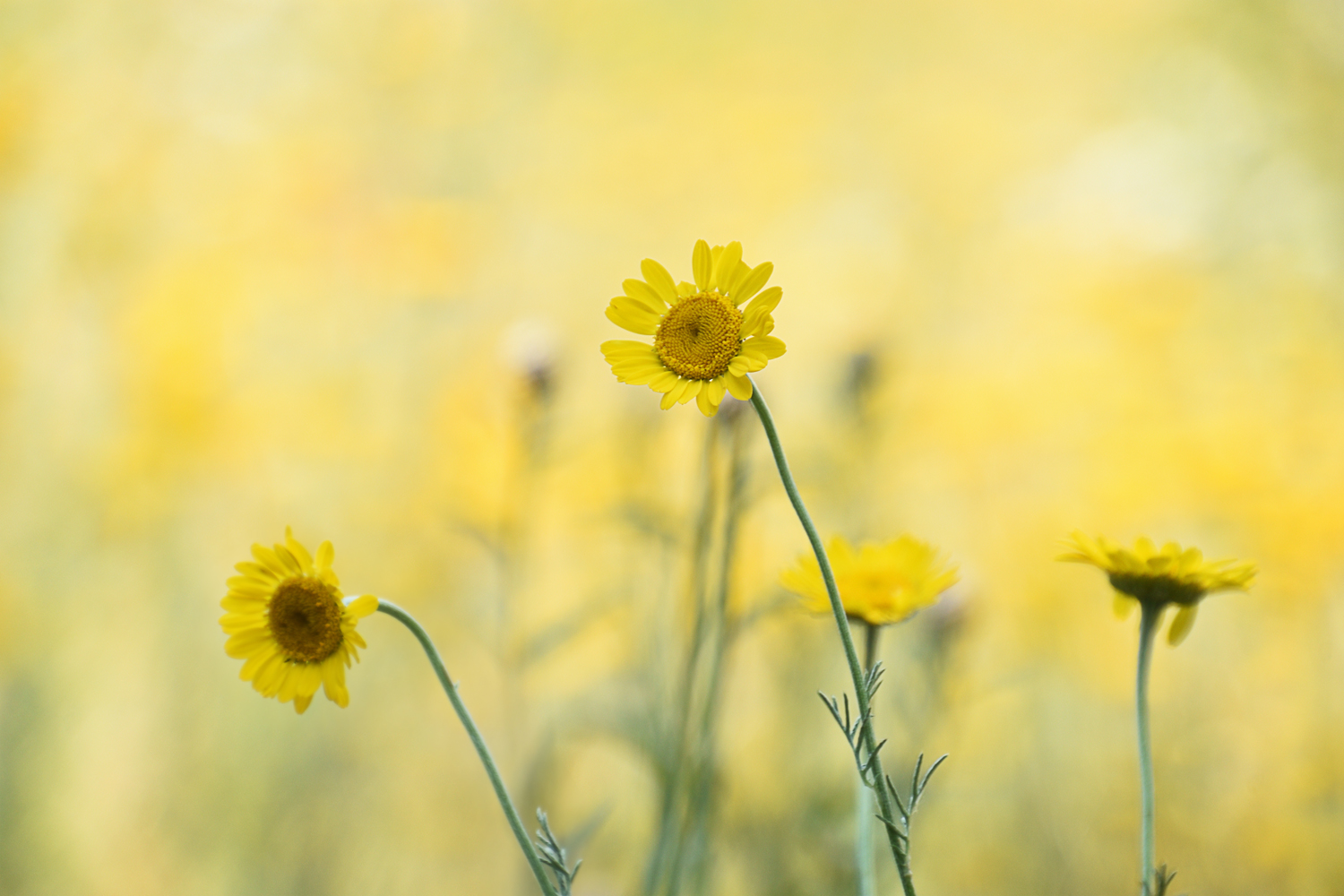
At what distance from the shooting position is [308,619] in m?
0.40

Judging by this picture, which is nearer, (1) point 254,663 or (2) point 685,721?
(1) point 254,663

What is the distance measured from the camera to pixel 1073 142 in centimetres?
250

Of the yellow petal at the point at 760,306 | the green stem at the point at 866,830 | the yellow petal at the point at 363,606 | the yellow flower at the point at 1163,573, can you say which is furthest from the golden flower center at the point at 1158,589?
the yellow petal at the point at 363,606

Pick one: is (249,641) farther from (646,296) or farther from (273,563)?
(646,296)

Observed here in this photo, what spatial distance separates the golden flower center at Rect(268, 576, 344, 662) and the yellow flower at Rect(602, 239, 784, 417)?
17 centimetres

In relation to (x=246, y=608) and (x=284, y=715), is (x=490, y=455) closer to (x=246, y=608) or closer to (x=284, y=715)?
(x=284, y=715)

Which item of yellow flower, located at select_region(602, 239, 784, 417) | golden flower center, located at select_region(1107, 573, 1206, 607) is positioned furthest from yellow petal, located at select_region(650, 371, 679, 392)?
golden flower center, located at select_region(1107, 573, 1206, 607)

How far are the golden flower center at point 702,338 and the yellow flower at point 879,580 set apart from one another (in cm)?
14

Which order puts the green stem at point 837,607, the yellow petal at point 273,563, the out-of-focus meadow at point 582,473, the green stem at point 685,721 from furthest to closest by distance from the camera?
the out-of-focus meadow at point 582,473
the green stem at point 685,721
the yellow petal at point 273,563
the green stem at point 837,607

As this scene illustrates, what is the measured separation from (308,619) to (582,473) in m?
0.89

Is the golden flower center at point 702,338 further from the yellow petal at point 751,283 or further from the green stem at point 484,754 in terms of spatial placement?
the green stem at point 484,754

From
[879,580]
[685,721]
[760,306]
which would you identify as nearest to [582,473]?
[685,721]

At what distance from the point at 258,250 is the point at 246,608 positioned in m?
1.46

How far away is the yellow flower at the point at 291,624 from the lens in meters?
0.40
